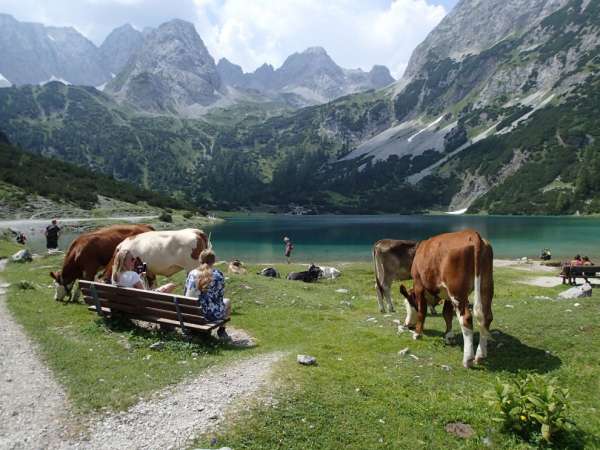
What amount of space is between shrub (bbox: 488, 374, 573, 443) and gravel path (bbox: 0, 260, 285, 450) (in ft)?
15.8

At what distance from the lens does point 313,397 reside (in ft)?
29.7

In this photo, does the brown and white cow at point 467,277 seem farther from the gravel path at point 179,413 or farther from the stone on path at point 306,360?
the gravel path at point 179,413

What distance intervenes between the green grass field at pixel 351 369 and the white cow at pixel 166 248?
283 cm

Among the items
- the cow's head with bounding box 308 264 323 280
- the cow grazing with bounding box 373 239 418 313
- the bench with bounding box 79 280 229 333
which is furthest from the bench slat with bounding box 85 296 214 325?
the cow's head with bounding box 308 264 323 280

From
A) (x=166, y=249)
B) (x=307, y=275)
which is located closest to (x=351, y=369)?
(x=166, y=249)

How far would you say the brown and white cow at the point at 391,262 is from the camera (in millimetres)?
17966

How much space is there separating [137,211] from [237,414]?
123256 millimetres

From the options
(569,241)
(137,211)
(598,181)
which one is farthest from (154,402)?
(598,181)

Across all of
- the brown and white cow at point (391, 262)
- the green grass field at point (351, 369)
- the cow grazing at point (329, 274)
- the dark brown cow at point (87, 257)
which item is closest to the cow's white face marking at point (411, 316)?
the green grass field at point (351, 369)

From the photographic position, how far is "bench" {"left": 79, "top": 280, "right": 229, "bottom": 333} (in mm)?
12398

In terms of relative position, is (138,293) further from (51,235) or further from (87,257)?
(51,235)

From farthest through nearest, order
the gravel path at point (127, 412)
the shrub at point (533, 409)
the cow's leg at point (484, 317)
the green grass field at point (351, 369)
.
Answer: the cow's leg at point (484, 317) < the green grass field at point (351, 369) < the shrub at point (533, 409) < the gravel path at point (127, 412)

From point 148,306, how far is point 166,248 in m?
4.18

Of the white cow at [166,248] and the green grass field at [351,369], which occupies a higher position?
the white cow at [166,248]
